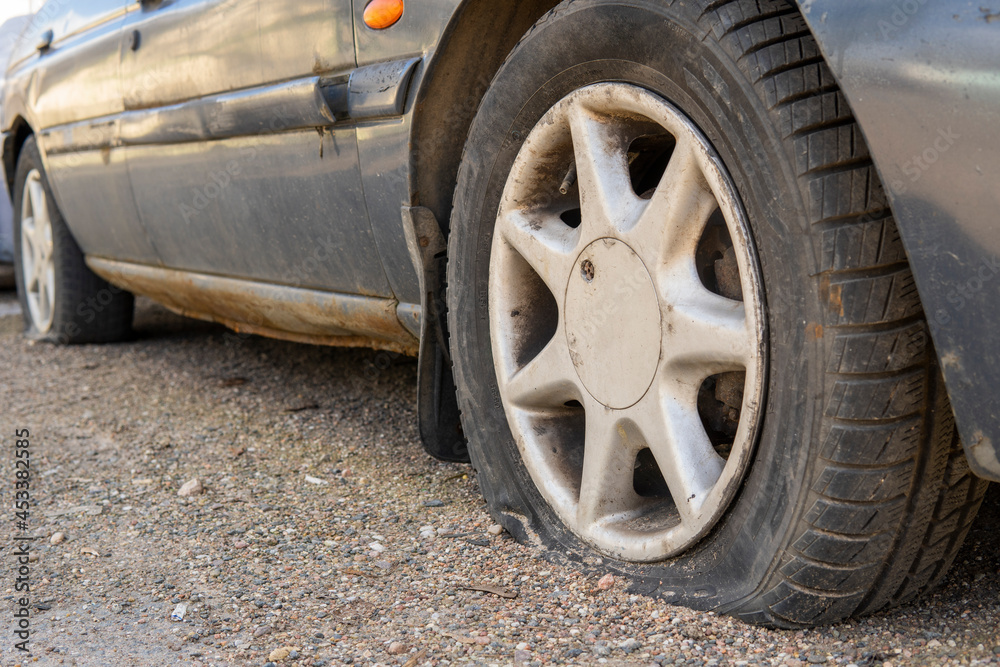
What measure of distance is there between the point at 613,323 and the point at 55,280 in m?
3.48

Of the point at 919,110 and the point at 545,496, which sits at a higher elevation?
the point at 919,110

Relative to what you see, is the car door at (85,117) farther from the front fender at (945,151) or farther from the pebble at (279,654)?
the front fender at (945,151)

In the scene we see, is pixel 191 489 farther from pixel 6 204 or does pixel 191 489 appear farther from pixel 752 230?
pixel 6 204

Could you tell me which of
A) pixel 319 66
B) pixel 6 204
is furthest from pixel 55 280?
pixel 319 66

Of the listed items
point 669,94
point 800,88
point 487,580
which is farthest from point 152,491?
point 800,88

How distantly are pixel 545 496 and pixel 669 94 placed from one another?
78cm

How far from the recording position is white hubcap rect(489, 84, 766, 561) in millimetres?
1380

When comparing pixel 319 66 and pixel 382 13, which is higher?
pixel 382 13

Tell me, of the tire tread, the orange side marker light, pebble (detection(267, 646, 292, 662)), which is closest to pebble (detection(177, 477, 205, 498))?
pebble (detection(267, 646, 292, 662))

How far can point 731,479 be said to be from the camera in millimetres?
1358

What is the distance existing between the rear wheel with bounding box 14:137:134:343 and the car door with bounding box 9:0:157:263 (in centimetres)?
20

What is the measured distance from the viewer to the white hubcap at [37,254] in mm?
4238

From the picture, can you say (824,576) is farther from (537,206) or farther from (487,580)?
(537,206)

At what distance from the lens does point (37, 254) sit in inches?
172
